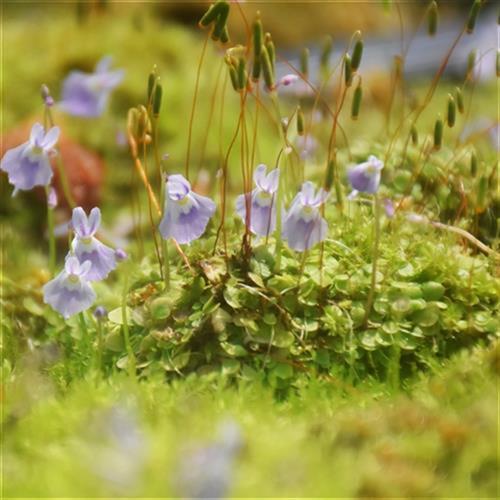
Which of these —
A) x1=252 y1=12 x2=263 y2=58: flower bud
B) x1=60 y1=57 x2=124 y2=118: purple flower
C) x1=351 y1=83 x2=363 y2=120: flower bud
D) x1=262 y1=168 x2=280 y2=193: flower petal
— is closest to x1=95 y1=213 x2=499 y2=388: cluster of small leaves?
x1=262 y1=168 x2=280 y2=193: flower petal

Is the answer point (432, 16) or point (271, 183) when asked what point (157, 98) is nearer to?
point (271, 183)

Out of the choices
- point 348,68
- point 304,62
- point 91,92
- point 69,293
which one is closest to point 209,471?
point 69,293

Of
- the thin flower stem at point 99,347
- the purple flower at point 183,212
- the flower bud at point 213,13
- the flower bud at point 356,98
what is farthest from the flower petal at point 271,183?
the thin flower stem at point 99,347

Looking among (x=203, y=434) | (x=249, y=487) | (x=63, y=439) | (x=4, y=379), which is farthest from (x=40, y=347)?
(x=249, y=487)

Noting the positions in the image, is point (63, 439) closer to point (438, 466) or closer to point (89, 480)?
point (89, 480)

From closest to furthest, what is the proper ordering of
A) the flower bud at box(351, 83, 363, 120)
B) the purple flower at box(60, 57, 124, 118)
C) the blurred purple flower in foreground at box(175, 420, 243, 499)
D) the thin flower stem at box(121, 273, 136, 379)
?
the blurred purple flower in foreground at box(175, 420, 243, 499) < the thin flower stem at box(121, 273, 136, 379) < the flower bud at box(351, 83, 363, 120) < the purple flower at box(60, 57, 124, 118)

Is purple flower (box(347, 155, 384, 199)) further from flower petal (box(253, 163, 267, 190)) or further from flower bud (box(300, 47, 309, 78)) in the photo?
flower bud (box(300, 47, 309, 78))
